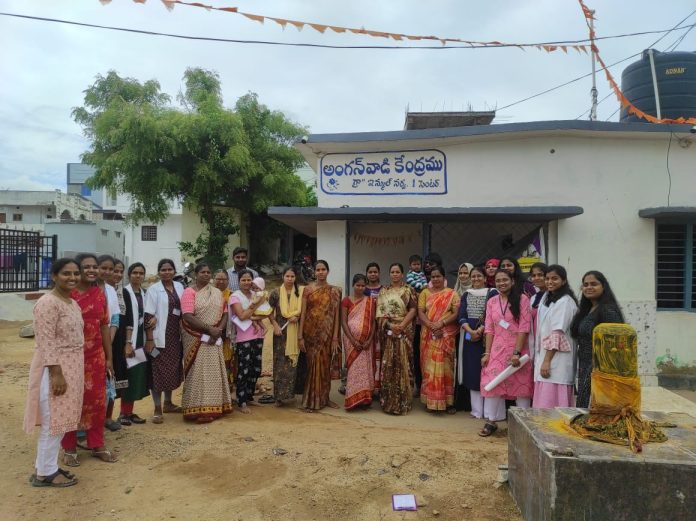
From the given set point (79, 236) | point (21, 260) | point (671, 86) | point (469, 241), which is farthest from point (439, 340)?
point (79, 236)

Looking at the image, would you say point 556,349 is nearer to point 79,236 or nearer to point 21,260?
point 21,260

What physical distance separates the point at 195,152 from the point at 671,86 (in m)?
12.9

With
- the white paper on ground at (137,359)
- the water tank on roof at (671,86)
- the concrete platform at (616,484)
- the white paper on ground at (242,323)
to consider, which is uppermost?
the water tank on roof at (671,86)

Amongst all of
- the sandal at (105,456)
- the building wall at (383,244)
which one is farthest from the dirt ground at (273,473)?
the building wall at (383,244)

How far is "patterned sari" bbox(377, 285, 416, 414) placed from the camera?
500 cm

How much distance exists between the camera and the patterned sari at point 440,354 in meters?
4.94

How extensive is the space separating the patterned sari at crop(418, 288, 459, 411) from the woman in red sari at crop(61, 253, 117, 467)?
2.88 meters

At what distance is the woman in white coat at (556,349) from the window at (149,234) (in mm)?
21993

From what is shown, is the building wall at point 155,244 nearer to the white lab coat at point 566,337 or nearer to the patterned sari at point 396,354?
the patterned sari at point 396,354

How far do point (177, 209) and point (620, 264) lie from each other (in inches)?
793

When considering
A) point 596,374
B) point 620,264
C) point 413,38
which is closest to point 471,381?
point 596,374

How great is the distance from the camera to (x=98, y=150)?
55.8 feet

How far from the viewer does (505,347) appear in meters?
4.34

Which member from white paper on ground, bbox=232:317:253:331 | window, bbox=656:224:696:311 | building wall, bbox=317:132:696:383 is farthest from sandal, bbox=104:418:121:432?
window, bbox=656:224:696:311
